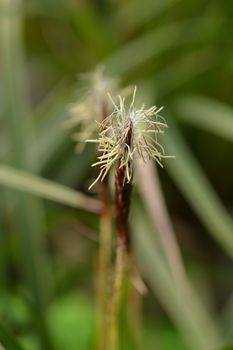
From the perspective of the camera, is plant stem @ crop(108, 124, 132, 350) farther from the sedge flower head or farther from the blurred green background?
the blurred green background

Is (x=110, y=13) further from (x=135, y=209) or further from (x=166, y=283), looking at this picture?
(x=166, y=283)

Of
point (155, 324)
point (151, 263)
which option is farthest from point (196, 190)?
point (155, 324)

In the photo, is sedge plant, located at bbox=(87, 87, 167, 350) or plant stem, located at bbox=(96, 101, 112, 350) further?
plant stem, located at bbox=(96, 101, 112, 350)

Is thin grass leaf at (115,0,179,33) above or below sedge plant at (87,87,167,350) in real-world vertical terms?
above

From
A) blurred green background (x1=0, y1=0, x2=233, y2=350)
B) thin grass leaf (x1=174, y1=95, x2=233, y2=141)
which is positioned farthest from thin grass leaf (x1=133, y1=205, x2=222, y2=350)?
thin grass leaf (x1=174, y1=95, x2=233, y2=141)

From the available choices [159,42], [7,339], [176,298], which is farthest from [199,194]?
[7,339]

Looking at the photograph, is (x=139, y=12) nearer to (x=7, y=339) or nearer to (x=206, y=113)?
(x=206, y=113)

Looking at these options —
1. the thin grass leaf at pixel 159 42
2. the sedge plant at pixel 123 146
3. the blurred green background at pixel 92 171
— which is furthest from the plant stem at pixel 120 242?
the thin grass leaf at pixel 159 42

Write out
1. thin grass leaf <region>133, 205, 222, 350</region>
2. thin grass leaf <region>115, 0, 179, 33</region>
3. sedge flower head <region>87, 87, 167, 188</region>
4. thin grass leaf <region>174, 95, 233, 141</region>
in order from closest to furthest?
sedge flower head <region>87, 87, 167, 188</region>
thin grass leaf <region>133, 205, 222, 350</region>
thin grass leaf <region>174, 95, 233, 141</region>
thin grass leaf <region>115, 0, 179, 33</region>

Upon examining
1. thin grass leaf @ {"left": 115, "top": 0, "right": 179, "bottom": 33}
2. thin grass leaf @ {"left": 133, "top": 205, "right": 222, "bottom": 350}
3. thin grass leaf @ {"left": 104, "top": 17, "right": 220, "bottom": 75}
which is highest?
thin grass leaf @ {"left": 115, "top": 0, "right": 179, "bottom": 33}
